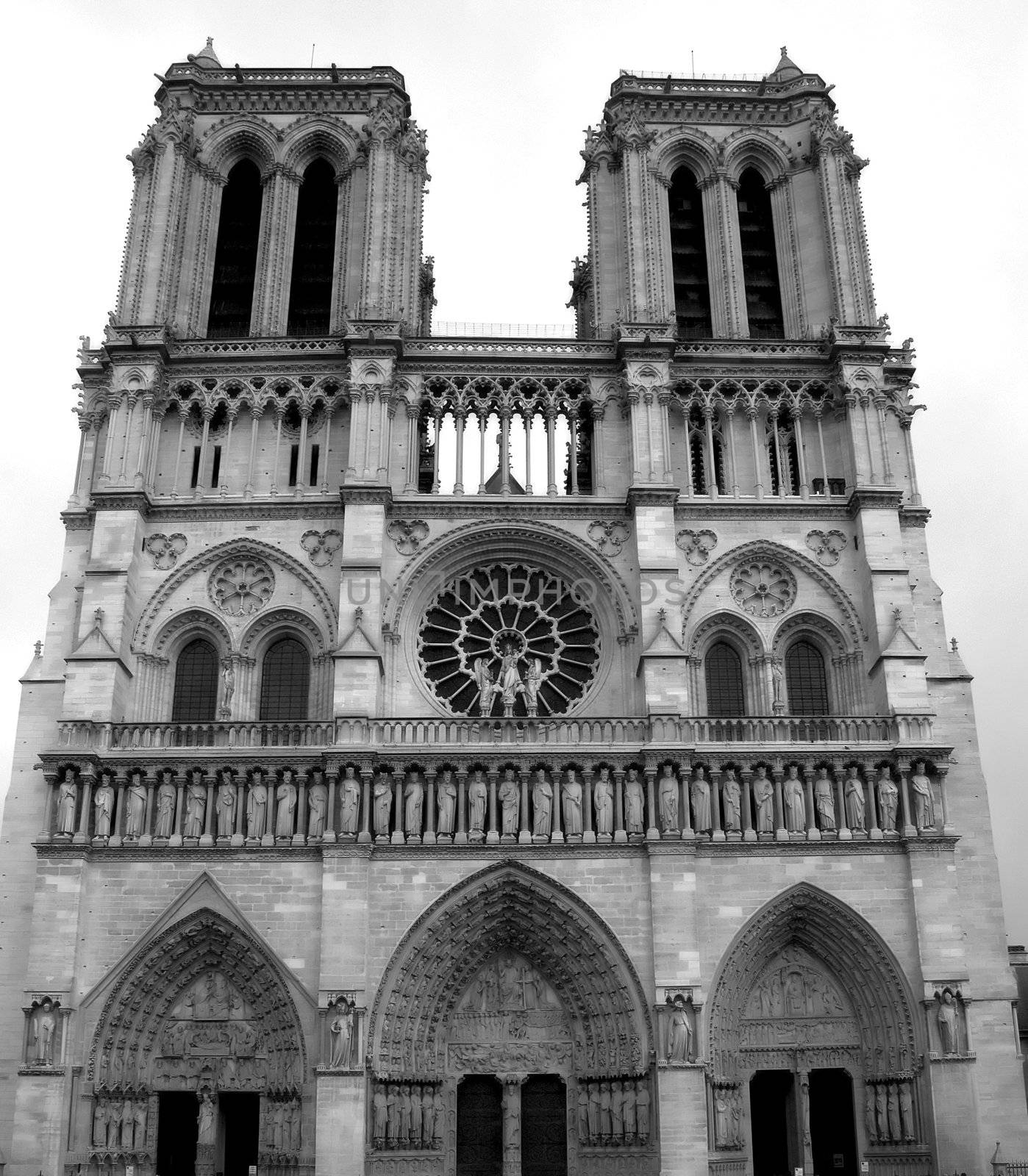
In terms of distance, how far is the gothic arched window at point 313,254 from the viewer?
32.3 metres

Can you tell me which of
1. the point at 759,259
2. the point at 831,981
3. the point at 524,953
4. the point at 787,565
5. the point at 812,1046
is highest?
the point at 759,259

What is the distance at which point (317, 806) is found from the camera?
25.6 meters

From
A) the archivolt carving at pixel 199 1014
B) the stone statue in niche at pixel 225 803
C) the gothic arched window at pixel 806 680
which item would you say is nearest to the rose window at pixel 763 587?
the gothic arched window at pixel 806 680

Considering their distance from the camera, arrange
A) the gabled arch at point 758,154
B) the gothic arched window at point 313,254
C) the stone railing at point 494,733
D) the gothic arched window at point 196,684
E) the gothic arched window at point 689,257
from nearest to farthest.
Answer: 1. the stone railing at point 494,733
2. the gothic arched window at point 196,684
3. the gothic arched window at point 313,254
4. the gothic arched window at point 689,257
5. the gabled arch at point 758,154

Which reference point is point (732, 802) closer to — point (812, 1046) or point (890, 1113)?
point (812, 1046)

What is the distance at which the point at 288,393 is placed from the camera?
98.2 feet

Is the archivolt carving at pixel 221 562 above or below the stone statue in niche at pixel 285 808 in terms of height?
above

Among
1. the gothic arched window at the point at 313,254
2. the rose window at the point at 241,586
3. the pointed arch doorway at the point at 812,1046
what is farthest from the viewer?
the gothic arched window at the point at 313,254

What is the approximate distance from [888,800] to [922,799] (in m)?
0.63

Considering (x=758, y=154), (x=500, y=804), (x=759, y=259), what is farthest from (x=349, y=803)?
(x=758, y=154)

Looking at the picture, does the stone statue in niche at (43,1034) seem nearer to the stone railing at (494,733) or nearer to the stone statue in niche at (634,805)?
the stone railing at (494,733)

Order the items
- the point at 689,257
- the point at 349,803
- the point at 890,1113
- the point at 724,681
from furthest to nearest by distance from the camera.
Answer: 1. the point at 689,257
2. the point at 724,681
3. the point at 349,803
4. the point at 890,1113

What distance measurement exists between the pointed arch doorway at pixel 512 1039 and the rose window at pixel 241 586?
7.55 metres

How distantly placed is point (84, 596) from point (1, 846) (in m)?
5.09
